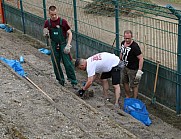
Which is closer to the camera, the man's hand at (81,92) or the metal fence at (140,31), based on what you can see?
the metal fence at (140,31)

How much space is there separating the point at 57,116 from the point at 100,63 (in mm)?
1604

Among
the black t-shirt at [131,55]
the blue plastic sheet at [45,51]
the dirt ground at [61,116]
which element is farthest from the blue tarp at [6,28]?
the black t-shirt at [131,55]

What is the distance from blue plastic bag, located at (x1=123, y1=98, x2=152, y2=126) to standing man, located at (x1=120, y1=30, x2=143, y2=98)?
2.01ft

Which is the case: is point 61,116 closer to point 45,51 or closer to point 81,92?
point 81,92

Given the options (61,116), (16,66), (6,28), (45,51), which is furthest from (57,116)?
(6,28)

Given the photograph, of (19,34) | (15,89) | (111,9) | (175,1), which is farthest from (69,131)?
(175,1)

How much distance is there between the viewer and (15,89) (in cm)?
852

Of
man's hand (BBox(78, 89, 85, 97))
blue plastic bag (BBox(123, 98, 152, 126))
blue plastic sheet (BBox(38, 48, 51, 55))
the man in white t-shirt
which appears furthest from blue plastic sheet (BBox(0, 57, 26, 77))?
blue plastic bag (BBox(123, 98, 152, 126))

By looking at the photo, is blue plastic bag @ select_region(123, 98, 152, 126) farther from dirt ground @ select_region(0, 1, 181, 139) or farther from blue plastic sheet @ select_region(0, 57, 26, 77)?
blue plastic sheet @ select_region(0, 57, 26, 77)

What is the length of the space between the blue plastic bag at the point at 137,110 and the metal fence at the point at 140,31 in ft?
2.57

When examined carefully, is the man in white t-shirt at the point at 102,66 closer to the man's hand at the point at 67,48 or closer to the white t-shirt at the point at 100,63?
the white t-shirt at the point at 100,63

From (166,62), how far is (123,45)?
0.96 m

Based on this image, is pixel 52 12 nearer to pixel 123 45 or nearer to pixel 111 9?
pixel 123 45

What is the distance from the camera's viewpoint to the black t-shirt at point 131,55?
28.3 feet
